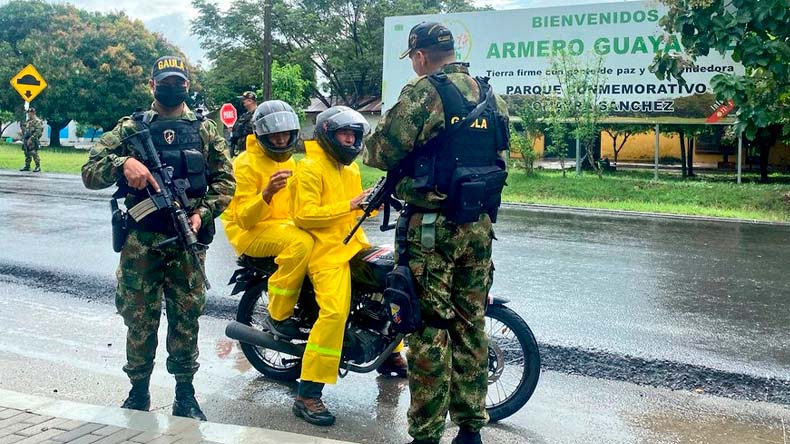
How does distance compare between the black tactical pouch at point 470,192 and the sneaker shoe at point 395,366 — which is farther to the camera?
the sneaker shoe at point 395,366

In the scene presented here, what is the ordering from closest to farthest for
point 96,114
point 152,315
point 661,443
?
1. point 661,443
2. point 152,315
3. point 96,114

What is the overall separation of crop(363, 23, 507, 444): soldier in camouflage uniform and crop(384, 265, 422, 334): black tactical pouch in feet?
0.19

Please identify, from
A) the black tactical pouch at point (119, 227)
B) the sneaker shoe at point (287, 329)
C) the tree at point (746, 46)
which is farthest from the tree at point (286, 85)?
the black tactical pouch at point (119, 227)

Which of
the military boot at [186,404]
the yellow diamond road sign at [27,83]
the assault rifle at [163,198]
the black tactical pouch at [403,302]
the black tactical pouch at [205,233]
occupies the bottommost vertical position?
the military boot at [186,404]

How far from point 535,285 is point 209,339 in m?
3.43

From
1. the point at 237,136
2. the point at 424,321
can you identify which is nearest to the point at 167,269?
the point at 424,321

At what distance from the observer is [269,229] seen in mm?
4402

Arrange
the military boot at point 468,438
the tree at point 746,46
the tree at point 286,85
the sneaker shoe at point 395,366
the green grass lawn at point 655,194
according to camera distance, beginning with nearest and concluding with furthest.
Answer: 1. the military boot at point 468,438
2. the sneaker shoe at point 395,366
3. the tree at point 746,46
4. the green grass lawn at point 655,194
5. the tree at point 286,85

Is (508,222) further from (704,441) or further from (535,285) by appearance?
(704,441)

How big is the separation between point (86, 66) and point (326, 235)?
4043 centimetres

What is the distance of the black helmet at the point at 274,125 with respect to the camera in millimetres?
4391

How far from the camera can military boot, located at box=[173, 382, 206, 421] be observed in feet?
12.9

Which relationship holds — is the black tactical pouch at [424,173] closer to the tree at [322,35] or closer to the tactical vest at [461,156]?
the tactical vest at [461,156]

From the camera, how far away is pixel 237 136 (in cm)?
928
